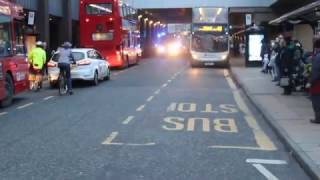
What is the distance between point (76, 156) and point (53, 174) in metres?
1.28

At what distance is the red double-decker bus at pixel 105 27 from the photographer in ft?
113

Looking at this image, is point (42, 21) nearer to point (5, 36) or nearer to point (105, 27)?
point (105, 27)

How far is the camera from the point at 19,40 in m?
17.8

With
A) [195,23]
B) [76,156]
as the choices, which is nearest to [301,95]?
[76,156]

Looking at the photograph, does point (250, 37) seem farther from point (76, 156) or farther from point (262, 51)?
point (76, 156)

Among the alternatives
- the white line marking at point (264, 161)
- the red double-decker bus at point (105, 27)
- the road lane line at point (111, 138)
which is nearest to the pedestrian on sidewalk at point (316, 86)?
the white line marking at point (264, 161)

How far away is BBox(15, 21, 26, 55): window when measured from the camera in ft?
57.5

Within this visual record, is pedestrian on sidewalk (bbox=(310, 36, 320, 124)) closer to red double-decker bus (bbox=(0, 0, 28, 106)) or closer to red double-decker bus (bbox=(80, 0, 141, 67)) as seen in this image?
red double-decker bus (bbox=(0, 0, 28, 106))

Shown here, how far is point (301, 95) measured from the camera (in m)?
18.2

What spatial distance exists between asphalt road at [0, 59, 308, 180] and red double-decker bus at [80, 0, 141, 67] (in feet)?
53.9

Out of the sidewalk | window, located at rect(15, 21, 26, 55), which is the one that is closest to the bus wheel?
window, located at rect(15, 21, 26, 55)

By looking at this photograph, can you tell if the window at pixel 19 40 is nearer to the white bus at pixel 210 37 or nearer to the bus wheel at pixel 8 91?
the bus wheel at pixel 8 91

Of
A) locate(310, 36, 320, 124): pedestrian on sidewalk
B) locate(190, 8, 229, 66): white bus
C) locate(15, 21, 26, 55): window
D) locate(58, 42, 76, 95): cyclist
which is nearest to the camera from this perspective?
locate(310, 36, 320, 124): pedestrian on sidewalk

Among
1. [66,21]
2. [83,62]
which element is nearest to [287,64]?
[83,62]
